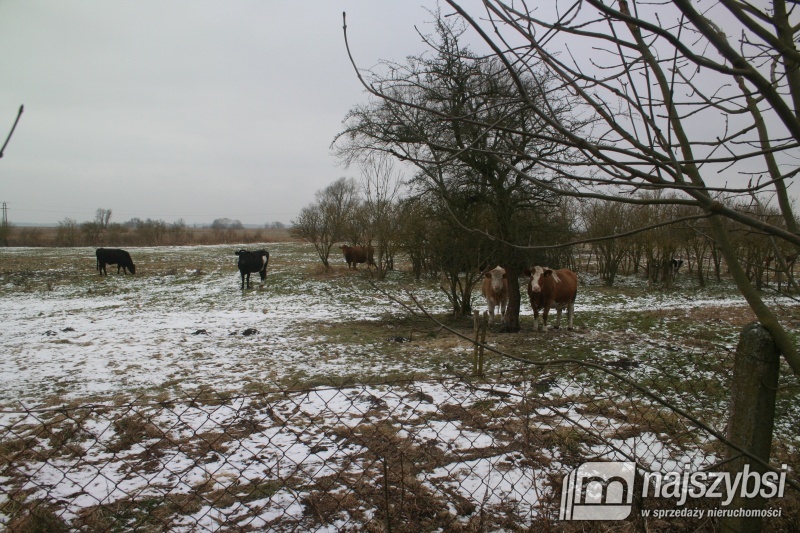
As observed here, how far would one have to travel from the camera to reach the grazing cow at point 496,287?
33.7 ft

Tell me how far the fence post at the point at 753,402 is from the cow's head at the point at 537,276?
26.3 ft

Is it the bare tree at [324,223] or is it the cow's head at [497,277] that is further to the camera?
the bare tree at [324,223]

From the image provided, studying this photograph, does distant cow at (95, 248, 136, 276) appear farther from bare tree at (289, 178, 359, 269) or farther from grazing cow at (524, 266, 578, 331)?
grazing cow at (524, 266, 578, 331)

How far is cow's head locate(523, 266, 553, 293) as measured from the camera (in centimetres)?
954

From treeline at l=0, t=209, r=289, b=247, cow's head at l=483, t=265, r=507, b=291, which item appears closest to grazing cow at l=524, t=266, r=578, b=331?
cow's head at l=483, t=265, r=507, b=291

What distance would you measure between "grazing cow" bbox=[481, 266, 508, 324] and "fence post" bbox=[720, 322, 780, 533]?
861cm

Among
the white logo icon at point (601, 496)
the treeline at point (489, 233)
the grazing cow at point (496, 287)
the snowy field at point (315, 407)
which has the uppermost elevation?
the treeline at point (489, 233)

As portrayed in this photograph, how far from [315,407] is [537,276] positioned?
6616 mm

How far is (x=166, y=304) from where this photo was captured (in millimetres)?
12945

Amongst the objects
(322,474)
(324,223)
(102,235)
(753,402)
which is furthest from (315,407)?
(102,235)

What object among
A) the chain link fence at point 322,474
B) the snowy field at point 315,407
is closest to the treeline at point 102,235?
the snowy field at point 315,407

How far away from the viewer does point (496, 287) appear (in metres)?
10.4

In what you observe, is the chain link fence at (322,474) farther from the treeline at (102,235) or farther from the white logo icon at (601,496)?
the treeline at (102,235)

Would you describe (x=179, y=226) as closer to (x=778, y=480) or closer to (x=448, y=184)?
(x=448, y=184)
